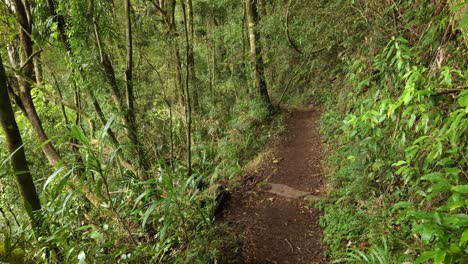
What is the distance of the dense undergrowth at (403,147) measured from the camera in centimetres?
241

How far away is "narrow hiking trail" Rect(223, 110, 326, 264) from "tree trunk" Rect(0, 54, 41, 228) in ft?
7.44

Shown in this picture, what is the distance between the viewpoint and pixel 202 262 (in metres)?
3.12

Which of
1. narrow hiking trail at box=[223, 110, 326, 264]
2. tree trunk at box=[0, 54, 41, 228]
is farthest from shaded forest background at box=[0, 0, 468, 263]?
narrow hiking trail at box=[223, 110, 326, 264]

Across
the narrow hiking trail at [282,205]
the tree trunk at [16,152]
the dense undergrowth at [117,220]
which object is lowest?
the narrow hiking trail at [282,205]

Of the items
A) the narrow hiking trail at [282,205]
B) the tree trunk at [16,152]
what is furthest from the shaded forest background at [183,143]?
the narrow hiking trail at [282,205]

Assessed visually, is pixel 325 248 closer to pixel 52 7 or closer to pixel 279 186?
pixel 279 186

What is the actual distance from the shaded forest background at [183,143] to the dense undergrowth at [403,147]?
2cm

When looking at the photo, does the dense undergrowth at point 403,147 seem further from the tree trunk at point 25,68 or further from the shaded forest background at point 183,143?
the tree trunk at point 25,68

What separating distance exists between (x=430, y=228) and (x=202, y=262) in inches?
91.6

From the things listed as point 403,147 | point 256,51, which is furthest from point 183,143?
point 403,147

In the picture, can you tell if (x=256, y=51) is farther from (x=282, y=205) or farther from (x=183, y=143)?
(x=282, y=205)

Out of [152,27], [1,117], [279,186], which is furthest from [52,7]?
[279,186]

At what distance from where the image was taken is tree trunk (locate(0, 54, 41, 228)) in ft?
6.25

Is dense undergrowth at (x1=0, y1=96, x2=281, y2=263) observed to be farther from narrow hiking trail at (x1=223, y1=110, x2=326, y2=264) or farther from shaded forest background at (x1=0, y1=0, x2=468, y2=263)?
narrow hiking trail at (x1=223, y1=110, x2=326, y2=264)
